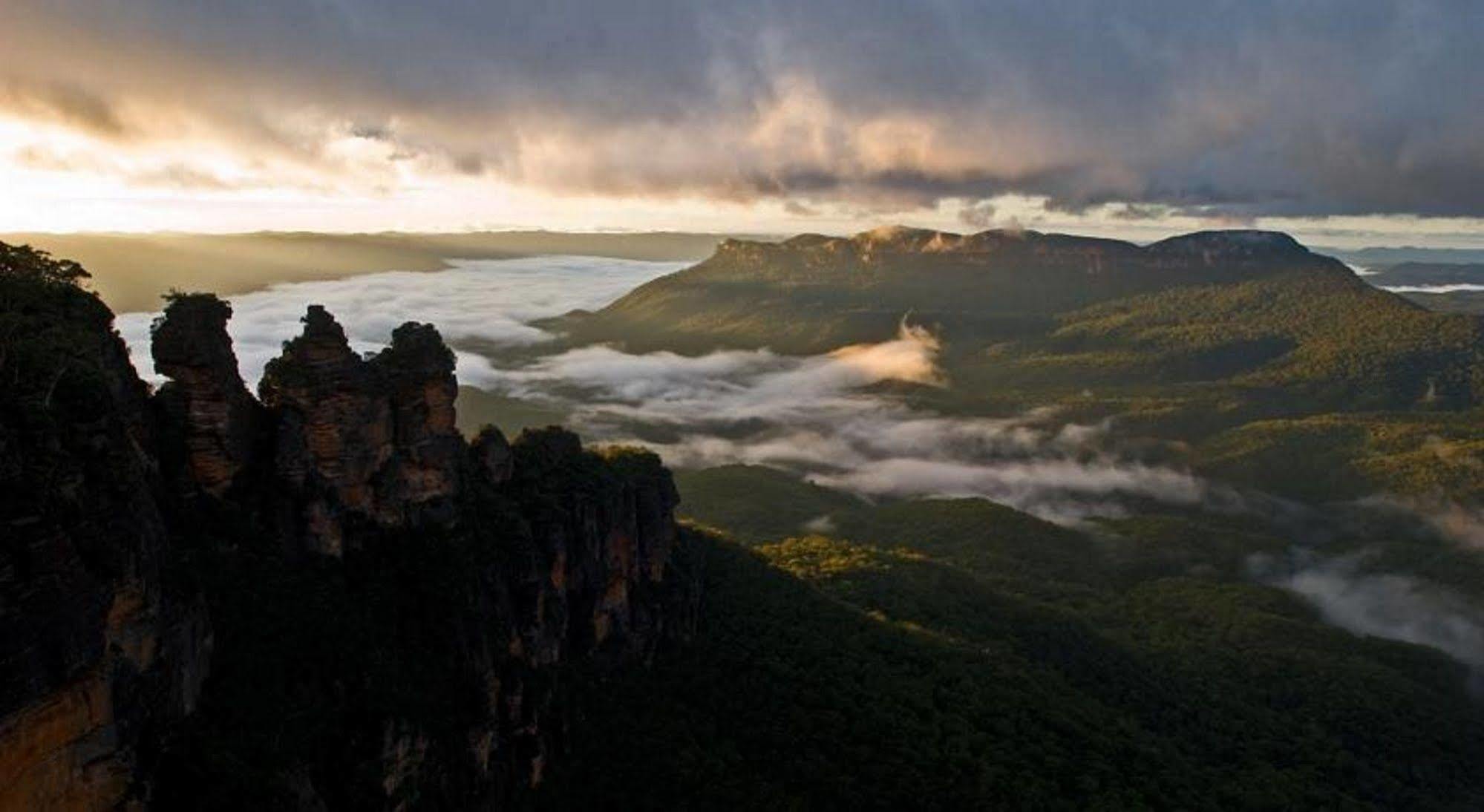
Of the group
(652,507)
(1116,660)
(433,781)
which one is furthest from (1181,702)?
(433,781)

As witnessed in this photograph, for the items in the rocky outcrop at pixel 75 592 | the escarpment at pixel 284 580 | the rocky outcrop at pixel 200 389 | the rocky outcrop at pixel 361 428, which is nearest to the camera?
the rocky outcrop at pixel 75 592

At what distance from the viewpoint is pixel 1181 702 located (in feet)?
275

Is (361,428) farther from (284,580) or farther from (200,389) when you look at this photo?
(284,580)

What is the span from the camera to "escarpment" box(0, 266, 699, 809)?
22188mm

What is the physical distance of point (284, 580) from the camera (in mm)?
36062

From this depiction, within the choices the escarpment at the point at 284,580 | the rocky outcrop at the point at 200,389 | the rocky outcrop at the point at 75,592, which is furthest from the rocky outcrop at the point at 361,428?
the rocky outcrop at the point at 75,592

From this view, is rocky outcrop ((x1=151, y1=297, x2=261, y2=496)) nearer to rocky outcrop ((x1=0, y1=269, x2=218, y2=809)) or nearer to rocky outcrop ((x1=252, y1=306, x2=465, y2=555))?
rocky outcrop ((x1=252, y1=306, x2=465, y2=555))

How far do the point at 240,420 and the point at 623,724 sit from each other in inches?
991

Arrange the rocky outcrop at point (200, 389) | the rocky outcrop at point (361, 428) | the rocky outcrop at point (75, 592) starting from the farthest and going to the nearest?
the rocky outcrop at point (361, 428)
the rocky outcrop at point (200, 389)
the rocky outcrop at point (75, 592)

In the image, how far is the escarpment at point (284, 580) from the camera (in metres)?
22.2

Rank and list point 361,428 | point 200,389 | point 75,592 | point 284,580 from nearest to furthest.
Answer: point 75,592 < point 200,389 < point 284,580 < point 361,428

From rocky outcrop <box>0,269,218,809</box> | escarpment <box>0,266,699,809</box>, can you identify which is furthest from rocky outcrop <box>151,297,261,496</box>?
rocky outcrop <box>0,269,218,809</box>

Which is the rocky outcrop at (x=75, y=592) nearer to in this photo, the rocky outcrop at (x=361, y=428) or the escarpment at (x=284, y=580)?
the escarpment at (x=284, y=580)

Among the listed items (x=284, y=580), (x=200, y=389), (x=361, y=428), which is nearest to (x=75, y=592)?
(x=284, y=580)
